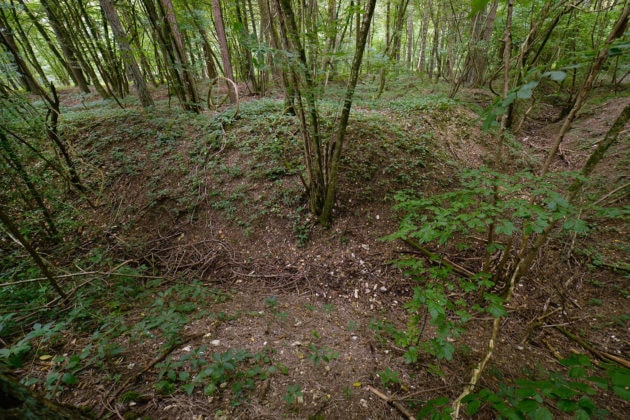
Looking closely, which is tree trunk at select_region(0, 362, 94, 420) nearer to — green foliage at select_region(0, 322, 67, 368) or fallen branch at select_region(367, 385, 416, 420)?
green foliage at select_region(0, 322, 67, 368)

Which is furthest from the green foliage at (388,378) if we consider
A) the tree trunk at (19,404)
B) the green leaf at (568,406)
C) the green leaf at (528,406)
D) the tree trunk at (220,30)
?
the tree trunk at (220,30)

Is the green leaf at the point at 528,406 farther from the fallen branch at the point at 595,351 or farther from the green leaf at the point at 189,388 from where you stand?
the fallen branch at the point at 595,351

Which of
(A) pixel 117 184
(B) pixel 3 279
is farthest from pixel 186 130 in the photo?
(B) pixel 3 279

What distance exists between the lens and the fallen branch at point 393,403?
179cm

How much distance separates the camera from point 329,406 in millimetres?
1829

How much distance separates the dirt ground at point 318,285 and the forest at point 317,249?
0.02 m

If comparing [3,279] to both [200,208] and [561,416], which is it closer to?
[200,208]

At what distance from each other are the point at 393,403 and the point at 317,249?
2164 mm

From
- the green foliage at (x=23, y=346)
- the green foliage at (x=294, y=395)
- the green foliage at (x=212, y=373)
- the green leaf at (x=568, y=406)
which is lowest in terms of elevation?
the green foliage at (x=294, y=395)

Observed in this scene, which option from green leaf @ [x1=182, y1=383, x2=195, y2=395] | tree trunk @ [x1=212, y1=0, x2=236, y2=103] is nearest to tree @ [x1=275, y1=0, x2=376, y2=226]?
green leaf @ [x1=182, y1=383, x2=195, y2=395]

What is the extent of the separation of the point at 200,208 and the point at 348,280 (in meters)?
2.89

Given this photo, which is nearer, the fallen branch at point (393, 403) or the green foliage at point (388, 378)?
the fallen branch at point (393, 403)

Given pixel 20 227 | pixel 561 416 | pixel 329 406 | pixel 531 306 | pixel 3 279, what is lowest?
pixel 531 306

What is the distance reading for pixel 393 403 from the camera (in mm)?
1869
